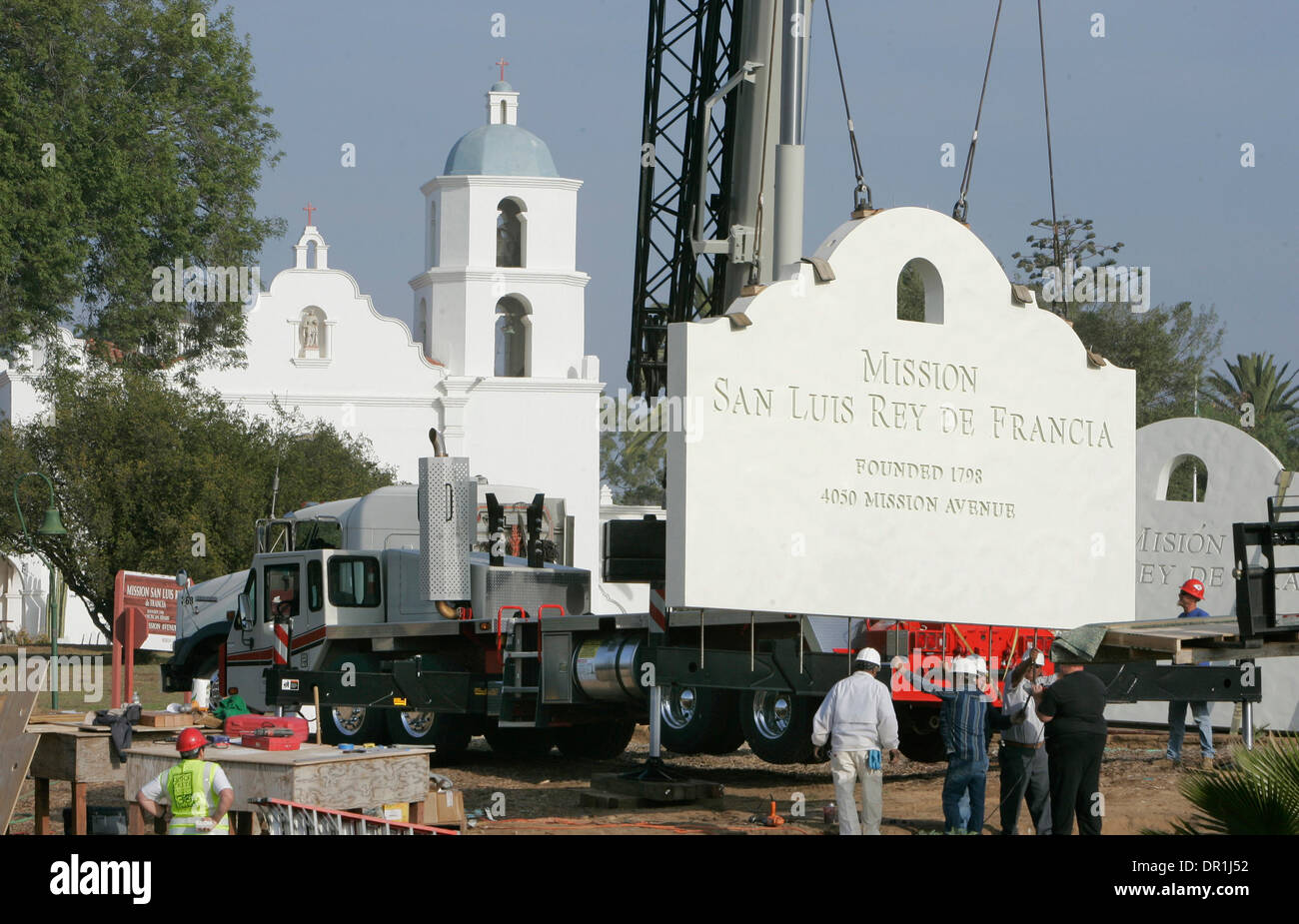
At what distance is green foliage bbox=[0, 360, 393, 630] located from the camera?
131ft

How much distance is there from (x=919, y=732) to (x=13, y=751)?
380 inches

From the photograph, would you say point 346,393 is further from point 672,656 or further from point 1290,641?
point 1290,641

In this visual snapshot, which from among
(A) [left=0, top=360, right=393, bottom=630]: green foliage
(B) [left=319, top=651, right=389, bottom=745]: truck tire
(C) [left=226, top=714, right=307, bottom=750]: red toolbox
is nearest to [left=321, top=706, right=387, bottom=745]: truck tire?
(B) [left=319, top=651, right=389, bottom=745]: truck tire

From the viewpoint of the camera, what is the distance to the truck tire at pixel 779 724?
61.3ft

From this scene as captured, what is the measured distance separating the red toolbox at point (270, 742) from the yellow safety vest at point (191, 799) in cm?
120

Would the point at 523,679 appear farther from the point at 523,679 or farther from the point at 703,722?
the point at 703,722

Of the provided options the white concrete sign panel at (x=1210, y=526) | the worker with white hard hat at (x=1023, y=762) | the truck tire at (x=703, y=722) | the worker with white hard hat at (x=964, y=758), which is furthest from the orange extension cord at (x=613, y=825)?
the white concrete sign panel at (x=1210, y=526)

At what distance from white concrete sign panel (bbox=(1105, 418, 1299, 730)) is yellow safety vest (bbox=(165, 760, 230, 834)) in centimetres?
1406

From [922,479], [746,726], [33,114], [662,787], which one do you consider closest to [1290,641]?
[922,479]

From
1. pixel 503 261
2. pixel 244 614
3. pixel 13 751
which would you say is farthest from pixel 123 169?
pixel 13 751

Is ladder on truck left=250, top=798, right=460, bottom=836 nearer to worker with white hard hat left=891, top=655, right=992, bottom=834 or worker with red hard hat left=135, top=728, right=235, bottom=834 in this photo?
worker with red hard hat left=135, top=728, right=235, bottom=834

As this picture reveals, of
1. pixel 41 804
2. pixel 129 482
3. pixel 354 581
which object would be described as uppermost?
pixel 129 482

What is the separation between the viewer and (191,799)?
36.4 ft
